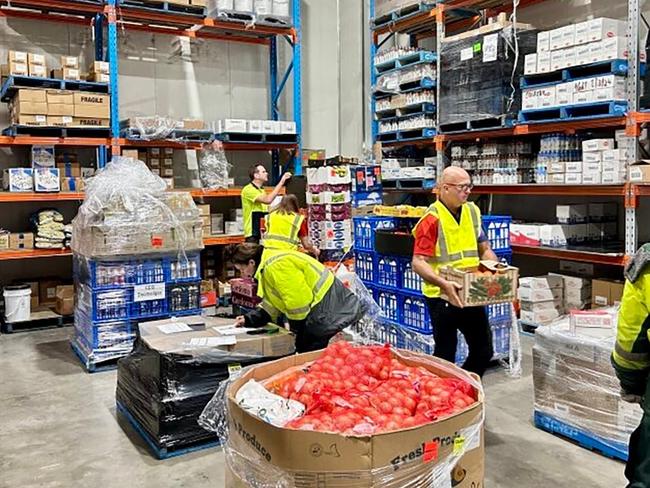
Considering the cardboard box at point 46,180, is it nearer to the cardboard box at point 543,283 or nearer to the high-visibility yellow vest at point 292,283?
the high-visibility yellow vest at point 292,283


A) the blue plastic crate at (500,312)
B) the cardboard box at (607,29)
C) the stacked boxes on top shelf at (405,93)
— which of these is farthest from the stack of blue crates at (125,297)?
the cardboard box at (607,29)

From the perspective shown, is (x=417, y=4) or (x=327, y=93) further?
(x=327, y=93)

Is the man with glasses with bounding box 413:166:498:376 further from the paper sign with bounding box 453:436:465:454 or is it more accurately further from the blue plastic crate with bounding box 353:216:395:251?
the blue plastic crate with bounding box 353:216:395:251

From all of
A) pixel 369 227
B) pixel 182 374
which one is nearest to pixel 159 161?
pixel 369 227

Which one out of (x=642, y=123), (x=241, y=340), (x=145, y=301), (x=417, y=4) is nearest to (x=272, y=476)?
(x=241, y=340)

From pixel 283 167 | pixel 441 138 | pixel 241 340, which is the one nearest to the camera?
pixel 241 340

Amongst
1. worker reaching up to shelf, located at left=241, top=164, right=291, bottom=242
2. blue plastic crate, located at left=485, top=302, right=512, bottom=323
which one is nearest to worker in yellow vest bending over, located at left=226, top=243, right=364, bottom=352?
blue plastic crate, located at left=485, top=302, right=512, bottom=323

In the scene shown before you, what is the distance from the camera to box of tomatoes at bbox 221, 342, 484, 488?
2.08 metres

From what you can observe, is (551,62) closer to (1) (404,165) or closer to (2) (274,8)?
(1) (404,165)

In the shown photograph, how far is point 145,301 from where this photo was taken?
19.7 feet

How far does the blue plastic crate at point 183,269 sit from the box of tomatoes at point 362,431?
352 centimetres

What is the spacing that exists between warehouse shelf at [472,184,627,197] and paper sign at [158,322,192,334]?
13.4 feet

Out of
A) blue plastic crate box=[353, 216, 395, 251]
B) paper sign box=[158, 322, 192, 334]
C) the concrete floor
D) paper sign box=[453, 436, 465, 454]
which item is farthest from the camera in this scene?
blue plastic crate box=[353, 216, 395, 251]

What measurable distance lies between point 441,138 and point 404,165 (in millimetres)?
812
